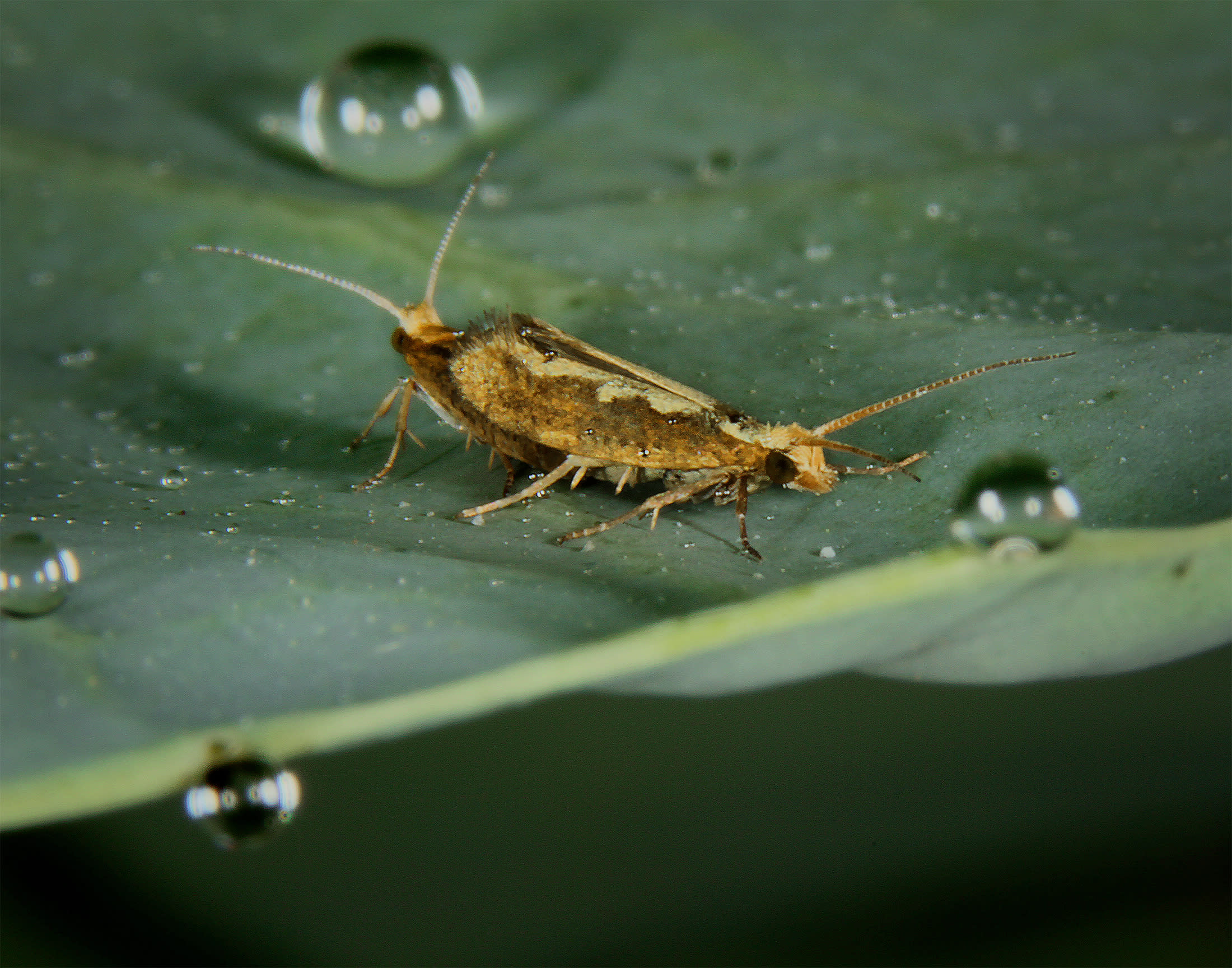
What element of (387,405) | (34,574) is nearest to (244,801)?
(34,574)

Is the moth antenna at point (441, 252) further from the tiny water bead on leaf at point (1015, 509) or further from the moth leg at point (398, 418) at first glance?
the tiny water bead on leaf at point (1015, 509)

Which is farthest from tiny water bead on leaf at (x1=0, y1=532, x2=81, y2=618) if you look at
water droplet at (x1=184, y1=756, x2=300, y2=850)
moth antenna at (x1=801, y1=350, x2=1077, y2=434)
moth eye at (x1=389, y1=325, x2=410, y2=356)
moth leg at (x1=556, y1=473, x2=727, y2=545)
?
moth antenna at (x1=801, y1=350, x2=1077, y2=434)

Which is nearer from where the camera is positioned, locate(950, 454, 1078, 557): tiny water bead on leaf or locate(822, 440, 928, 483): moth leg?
locate(950, 454, 1078, 557): tiny water bead on leaf

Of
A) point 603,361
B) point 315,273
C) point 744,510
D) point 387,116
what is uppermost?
point 387,116

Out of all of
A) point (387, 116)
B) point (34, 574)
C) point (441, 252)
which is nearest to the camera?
point (34, 574)

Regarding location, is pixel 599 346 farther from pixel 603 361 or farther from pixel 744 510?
pixel 744 510

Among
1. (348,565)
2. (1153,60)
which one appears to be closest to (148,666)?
(348,565)

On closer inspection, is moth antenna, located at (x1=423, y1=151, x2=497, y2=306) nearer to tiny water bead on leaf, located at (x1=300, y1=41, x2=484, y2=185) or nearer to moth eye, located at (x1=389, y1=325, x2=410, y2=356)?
moth eye, located at (x1=389, y1=325, x2=410, y2=356)

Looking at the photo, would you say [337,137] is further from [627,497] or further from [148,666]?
[148,666]
